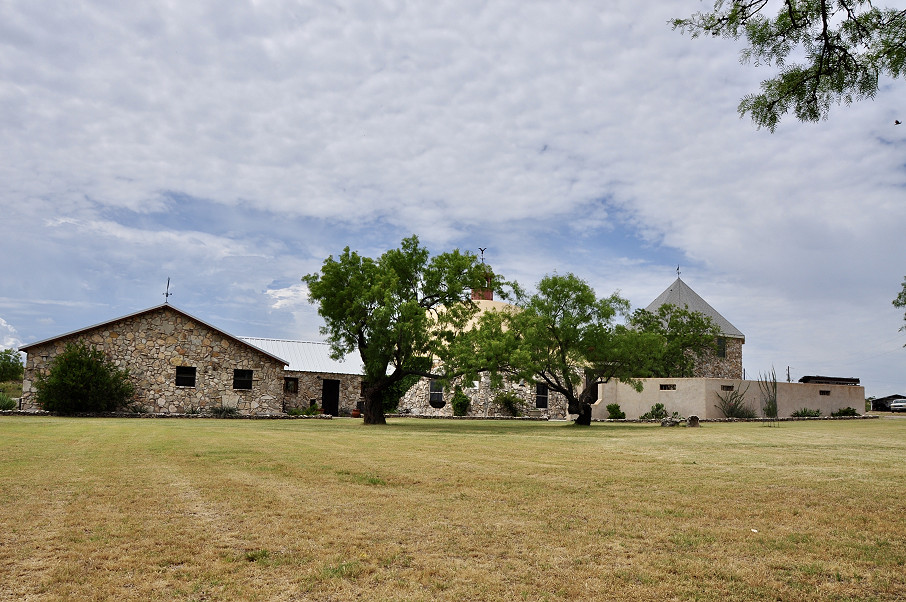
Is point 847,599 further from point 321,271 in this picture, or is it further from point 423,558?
point 321,271

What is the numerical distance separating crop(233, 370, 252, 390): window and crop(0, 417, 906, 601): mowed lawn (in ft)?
77.9

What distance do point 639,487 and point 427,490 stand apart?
2.83 m

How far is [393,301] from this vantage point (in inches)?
1068

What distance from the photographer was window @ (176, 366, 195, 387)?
110ft

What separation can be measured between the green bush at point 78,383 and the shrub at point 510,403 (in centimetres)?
2137

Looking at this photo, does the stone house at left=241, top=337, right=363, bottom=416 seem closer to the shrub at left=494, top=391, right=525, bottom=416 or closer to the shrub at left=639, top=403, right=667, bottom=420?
the shrub at left=494, top=391, right=525, bottom=416

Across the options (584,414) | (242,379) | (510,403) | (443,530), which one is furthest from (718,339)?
(443,530)

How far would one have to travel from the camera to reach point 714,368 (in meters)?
48.8

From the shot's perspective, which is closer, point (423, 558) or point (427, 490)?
point (423, 558)

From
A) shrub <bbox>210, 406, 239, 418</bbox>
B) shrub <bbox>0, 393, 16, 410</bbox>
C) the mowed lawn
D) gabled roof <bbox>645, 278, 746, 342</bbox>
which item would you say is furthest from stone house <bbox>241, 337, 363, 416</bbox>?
the mowed lawn

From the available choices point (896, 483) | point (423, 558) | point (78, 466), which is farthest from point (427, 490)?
point (896, 483)

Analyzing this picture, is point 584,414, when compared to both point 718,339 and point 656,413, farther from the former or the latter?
point 718,339

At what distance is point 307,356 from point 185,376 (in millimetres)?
10113

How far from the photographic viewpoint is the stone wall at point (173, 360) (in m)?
32.0
